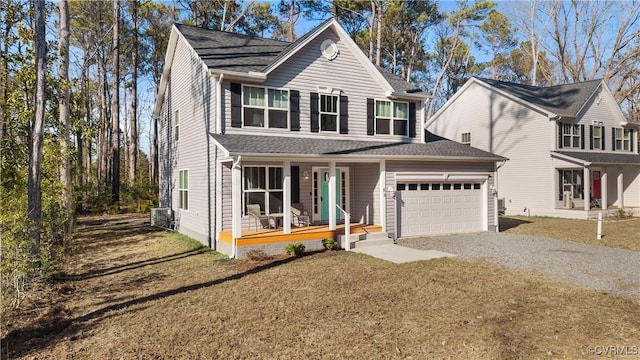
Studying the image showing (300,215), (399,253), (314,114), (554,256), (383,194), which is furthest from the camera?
(314,114)

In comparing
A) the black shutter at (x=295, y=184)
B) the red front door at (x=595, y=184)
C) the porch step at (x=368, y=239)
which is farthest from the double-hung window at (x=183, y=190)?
the red front door at (x=595, y=184)

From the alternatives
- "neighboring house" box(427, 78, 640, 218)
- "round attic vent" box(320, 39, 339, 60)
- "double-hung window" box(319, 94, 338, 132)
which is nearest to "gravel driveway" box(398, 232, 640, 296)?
"double-hung window" box(319, 94, 338, 132)

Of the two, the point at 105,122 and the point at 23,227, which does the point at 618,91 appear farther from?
the point at 105,122

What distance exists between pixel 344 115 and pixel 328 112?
64 centimetres

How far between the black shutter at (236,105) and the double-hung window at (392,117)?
5397 millimetres

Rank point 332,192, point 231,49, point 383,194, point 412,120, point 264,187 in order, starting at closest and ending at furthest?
point 332,192 < point 264,187 < point 383,194 < point 231,49 < point 412,120

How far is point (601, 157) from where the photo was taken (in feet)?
71.6

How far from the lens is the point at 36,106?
27.4ft

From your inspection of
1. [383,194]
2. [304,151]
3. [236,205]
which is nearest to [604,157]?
[383,194]

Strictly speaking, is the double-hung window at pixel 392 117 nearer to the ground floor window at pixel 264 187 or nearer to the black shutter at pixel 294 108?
the black shutter at pixel 294 108

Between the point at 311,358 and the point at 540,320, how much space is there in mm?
3669

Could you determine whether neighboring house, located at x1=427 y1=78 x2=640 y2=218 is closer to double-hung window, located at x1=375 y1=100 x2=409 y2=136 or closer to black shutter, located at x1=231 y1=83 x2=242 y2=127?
double-hung window, located at x1=375 y1=100 x2=409 y2=136

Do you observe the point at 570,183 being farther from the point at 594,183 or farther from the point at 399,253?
the point at 399,253

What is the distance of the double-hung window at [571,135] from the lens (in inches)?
851
